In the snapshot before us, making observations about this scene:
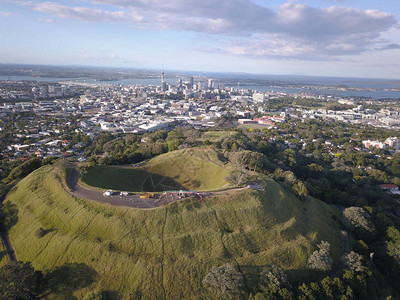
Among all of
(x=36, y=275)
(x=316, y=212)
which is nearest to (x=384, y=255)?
(x=316, y=212)

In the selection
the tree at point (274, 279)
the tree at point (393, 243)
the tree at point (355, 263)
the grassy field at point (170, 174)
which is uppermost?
the grassy field at point (170, 174)

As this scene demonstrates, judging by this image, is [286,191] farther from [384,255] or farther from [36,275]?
[36,275]

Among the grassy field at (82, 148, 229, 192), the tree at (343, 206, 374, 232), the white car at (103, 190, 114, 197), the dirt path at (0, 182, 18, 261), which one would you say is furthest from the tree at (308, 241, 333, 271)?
the dirt path at (0, 182, 18, 261)

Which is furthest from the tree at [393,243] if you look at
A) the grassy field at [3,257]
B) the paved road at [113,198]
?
the grassy field at [3,257]

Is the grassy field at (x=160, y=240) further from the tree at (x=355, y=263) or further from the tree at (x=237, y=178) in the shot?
the tree at (x=355, y=263)

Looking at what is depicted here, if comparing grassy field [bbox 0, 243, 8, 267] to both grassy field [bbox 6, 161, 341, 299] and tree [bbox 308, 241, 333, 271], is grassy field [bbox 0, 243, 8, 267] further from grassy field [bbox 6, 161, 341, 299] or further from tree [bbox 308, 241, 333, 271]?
tree [bbox 308, 241, 333, 271]

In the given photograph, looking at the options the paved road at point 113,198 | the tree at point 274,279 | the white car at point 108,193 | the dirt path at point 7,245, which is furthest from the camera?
the white car at point 108,193

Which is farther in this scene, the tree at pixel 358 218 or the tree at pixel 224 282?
the tree at pixel 358 218

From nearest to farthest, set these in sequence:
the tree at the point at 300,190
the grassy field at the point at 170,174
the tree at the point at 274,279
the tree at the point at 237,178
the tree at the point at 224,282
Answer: the tree at the point at 224,282 → the tree at the point at 274,279 → the tree at the point at 237,178 → the tree at the point at 300,190 → the grassy field at the point at 170,174
